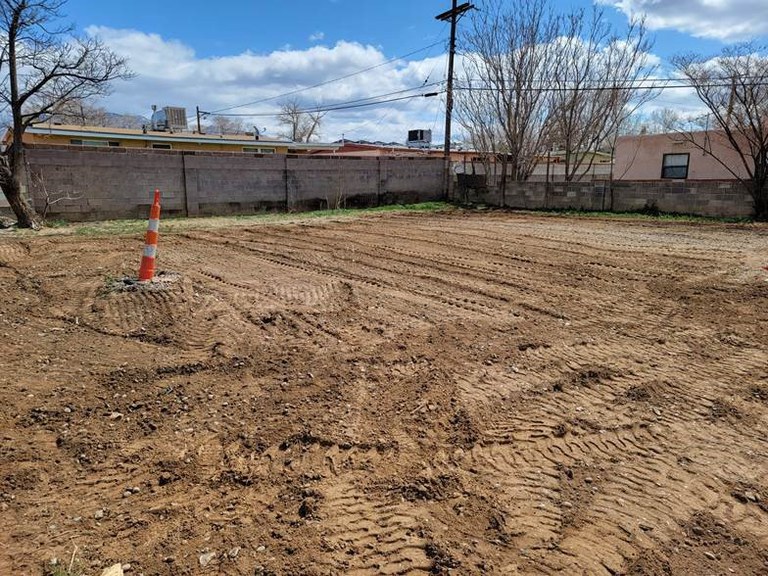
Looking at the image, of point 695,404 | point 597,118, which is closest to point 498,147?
point 597,118

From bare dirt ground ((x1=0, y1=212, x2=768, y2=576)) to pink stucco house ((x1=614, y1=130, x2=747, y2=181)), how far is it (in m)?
17.8

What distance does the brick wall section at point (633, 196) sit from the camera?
15602 mm

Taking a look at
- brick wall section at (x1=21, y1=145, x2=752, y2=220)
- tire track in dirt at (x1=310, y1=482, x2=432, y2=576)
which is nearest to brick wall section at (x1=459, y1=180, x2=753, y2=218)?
brick wall section at (x1=21, y1=145, x2=752, y2=220)

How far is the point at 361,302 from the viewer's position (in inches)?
228

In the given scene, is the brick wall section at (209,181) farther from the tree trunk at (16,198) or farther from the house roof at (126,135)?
the house roof at (126,135)

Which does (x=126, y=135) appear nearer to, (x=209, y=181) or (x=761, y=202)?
(x=209, y=181)

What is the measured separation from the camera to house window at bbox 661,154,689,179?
75.7 feet

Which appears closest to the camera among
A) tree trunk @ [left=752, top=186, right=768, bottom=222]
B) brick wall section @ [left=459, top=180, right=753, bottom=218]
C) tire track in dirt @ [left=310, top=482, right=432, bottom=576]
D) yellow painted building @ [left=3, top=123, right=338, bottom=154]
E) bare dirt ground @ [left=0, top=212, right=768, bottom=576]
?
tire track in dirt @ [left=310, top=482, right=432, bottom=576]

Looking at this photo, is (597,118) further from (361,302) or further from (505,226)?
(361,302)

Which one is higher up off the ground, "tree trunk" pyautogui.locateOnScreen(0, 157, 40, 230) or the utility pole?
the utility pole

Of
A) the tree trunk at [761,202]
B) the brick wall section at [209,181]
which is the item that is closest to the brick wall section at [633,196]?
the tree trunk at [761,202]

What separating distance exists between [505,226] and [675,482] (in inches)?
447

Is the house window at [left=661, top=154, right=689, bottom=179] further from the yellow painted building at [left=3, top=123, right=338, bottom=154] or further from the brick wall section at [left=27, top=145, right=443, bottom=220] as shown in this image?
the yellow painted building at [left=3, top=123, right=338, bottom=154]

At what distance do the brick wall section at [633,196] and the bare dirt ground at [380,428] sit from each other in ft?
36.9
